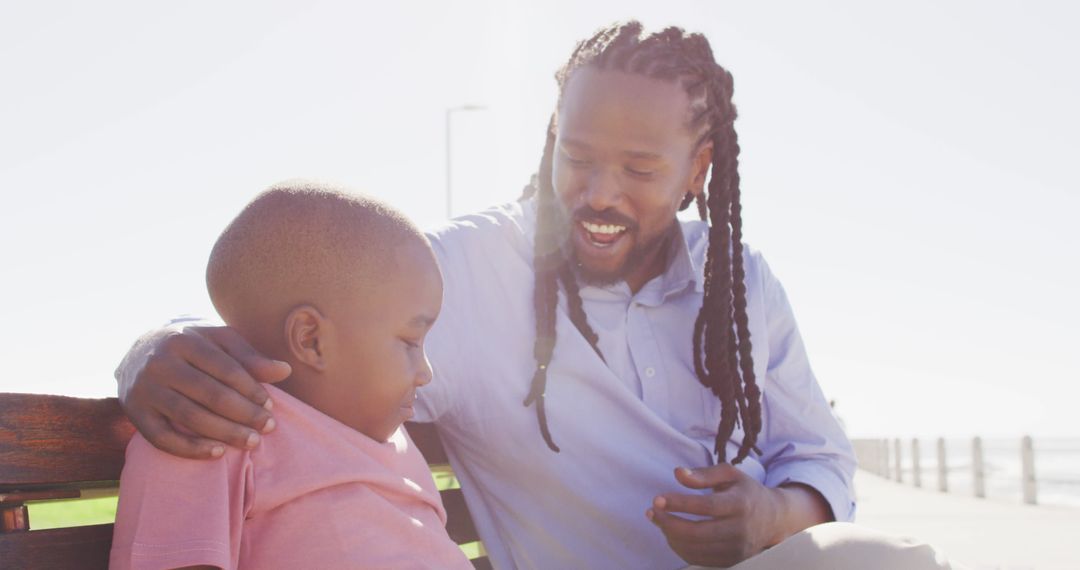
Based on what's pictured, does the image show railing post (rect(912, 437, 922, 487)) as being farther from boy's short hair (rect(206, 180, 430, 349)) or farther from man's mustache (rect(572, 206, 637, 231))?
boy's short hair (rect(206, 180, 430, 349))

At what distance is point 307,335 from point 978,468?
18911mm

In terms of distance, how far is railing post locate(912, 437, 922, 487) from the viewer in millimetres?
23859

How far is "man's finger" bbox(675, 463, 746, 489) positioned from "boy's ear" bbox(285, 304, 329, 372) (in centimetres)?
94

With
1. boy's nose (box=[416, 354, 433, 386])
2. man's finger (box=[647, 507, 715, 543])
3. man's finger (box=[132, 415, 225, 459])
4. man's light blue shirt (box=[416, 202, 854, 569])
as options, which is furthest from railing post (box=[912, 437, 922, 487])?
man's finger (box=[132, 415, 225, 459])

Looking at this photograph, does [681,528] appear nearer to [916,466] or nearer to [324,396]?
[324,396]

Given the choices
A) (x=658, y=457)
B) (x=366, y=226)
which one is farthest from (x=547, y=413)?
(x=366, y=226)

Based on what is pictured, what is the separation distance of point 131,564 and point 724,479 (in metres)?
1.45

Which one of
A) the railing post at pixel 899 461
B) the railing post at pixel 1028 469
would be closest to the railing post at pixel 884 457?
the railing post at pixel 899 461

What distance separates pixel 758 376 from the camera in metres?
3.24

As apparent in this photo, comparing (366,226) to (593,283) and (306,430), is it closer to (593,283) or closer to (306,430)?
(306,430)

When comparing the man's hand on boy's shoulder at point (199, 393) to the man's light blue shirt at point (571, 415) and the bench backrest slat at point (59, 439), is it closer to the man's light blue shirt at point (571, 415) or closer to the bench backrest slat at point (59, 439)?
the bench backrest slat at point (59, 439)

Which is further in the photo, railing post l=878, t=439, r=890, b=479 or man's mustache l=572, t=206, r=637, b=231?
railing post l=878, t=439, r=890, b=479

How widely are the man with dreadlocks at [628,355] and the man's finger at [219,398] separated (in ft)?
3.46

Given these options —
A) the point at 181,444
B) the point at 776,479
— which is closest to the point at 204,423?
the point at 181,444
